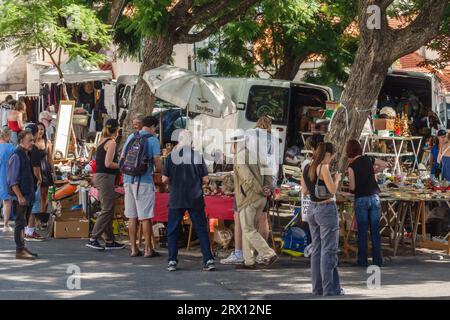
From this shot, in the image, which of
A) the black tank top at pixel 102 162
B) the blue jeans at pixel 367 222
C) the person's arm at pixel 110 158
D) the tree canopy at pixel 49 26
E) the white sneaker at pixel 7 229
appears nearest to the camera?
the blue jeans at pixel 367 222

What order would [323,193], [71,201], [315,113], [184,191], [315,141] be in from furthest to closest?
[315,113] < [71,201] < [184,191] < [315,141] < [323,193]

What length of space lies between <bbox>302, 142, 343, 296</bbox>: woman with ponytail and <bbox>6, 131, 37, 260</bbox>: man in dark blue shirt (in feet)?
13.7

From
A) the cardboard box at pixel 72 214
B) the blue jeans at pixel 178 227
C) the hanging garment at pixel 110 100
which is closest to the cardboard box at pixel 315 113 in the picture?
the hanging garment at pixel 110 100

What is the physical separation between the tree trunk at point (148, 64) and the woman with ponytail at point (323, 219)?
882 cm

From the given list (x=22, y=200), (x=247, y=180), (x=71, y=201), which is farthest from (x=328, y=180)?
(x=71, y=201)

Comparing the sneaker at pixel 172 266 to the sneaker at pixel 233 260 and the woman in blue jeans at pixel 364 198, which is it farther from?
the woman in blue jeans at pixel 364 198

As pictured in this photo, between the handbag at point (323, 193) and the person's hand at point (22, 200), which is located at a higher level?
the handbag at point (323, 193)

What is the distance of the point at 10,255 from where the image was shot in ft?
45.0

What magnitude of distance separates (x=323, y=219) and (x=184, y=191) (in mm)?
2569

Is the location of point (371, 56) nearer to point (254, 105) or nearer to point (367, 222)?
point (367, 222)

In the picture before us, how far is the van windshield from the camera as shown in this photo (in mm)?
21656

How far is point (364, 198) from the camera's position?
13.4m

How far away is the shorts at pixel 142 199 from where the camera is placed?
1366 cm
